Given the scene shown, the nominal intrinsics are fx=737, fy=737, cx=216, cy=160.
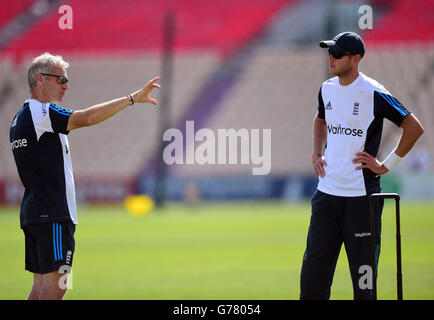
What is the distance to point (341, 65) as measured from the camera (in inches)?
244

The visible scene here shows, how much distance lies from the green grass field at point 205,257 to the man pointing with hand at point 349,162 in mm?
2795

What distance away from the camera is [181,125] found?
112ft

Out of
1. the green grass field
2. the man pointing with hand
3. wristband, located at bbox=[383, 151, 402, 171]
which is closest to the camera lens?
the man pointing with hand

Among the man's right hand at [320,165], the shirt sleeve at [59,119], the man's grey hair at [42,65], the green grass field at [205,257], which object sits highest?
the man's grey hair at [42,65]

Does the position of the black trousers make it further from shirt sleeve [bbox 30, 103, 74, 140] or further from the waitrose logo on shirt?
shirt sleeve [bbox 30, 103, 74, 140]

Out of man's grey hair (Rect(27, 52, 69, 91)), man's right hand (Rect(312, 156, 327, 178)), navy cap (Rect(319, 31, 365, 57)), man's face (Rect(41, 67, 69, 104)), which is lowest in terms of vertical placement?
man's right hand (Rect(312, 156, 327, 178))

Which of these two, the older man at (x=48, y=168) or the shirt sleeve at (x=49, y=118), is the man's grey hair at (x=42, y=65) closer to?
the older man at (x=48, y=168)

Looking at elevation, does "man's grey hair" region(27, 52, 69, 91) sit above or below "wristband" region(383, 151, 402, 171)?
above

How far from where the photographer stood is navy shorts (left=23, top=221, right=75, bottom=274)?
579cm

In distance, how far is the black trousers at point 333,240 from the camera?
20.1 ft

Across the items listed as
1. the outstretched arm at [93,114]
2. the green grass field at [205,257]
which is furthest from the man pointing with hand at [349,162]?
the green grass field at [205,257]

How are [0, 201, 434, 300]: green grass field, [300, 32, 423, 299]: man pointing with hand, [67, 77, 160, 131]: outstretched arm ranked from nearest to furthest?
1. [67, 77, 160, 131]: outstretched arm
2. [300, 32, 423, 299]: man pointing with hand
3. [0, 201, 434, 300]: green grass field

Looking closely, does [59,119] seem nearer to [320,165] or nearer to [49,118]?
[49,118]

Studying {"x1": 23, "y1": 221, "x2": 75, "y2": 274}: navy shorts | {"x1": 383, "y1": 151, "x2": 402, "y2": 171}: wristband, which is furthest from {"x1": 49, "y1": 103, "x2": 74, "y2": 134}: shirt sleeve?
{"x1": 383, "y1": 151, "x2": 402, "y2": 171}: wristband
